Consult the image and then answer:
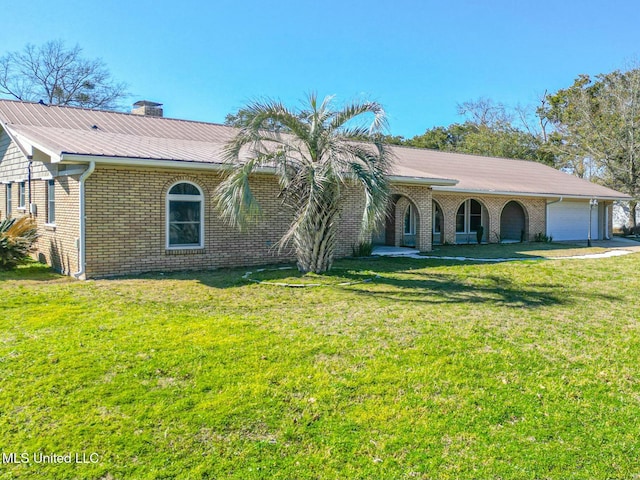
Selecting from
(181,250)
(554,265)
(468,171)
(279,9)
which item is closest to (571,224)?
(468,171)

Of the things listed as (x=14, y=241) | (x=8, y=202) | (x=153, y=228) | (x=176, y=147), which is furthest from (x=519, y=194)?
(x=8, y=202)

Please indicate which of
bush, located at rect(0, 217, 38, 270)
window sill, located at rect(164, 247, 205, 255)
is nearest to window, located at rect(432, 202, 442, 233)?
window sill, located at rect(164, 247, 205, 255)

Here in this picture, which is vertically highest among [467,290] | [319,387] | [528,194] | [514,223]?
[528,194]

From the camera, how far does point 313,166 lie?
975 cm

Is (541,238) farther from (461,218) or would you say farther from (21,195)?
(21,195)

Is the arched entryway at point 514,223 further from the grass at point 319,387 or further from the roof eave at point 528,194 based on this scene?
the grass at point 319,387

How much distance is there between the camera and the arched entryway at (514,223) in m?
23.0

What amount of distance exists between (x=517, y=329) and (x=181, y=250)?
7.70m

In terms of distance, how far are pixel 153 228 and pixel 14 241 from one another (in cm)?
359

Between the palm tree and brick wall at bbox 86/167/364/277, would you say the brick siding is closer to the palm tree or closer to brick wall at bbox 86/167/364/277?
brick wall at bbox 86/167/364/277

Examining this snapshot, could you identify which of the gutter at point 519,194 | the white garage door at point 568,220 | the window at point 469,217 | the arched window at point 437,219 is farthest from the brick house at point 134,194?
the white garage door at point 568,220

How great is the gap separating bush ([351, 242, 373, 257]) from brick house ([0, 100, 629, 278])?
0.19 m

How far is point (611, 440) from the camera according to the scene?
373 centimetres

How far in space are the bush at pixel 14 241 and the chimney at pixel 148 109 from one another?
763cm
